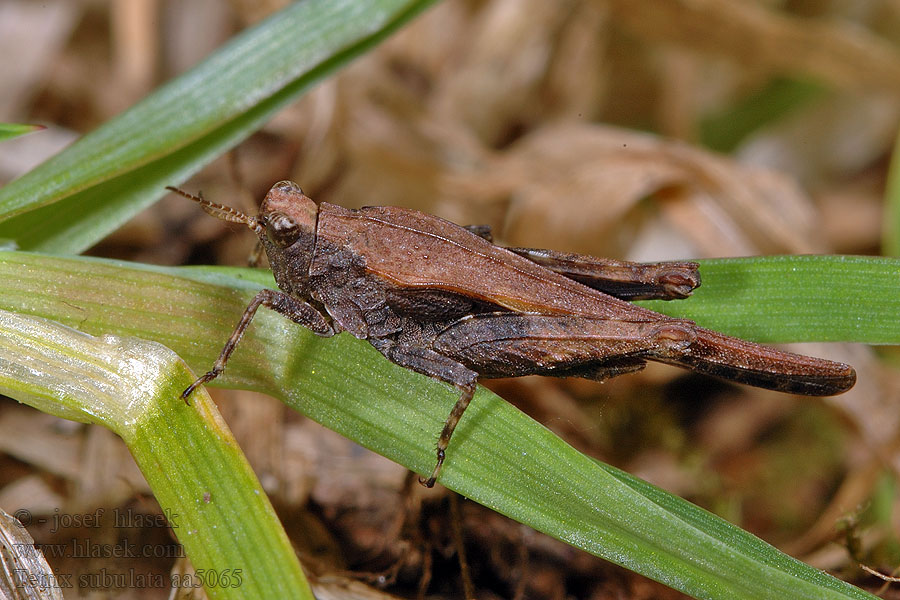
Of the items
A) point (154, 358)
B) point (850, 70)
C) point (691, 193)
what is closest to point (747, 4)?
point (850, 70)

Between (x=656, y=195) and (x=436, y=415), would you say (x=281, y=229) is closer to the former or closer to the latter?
(x=436, y=415)

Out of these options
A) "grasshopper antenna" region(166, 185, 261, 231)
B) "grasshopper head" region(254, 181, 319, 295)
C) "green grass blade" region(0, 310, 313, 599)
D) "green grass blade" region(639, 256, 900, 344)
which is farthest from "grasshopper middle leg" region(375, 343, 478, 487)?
"green grass blade" region(639, 256, 900, 344)

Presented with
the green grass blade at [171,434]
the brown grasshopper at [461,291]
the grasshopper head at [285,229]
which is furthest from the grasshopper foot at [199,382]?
the grasshopper head at [285,229]

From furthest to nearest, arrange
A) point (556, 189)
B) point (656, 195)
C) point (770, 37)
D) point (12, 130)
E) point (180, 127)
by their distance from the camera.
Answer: point (770, 37), point (656, 195), point (556, 189), point (180, 127), point (12, 130)

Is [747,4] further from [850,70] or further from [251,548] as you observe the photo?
[251,548]

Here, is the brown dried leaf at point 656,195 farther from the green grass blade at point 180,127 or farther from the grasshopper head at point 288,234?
the grasshopper head at point 288,234

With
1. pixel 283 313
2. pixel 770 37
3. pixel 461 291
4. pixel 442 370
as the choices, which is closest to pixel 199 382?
pixel 283 313
